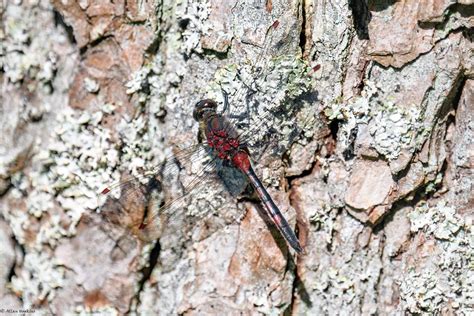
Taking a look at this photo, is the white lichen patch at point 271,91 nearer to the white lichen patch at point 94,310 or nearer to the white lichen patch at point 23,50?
the white lichen patch at point 23,50

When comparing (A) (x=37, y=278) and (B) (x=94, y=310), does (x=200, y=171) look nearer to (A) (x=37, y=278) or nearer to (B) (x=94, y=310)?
(B) (x=94, y=310)

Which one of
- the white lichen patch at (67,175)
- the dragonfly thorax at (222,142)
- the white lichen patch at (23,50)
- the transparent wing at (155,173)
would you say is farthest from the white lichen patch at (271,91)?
the white lichen patch at (23,50)

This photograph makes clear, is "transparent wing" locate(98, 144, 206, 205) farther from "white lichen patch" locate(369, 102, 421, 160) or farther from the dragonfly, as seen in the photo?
"white lichen patch" locate(369, 102, 421, 160)

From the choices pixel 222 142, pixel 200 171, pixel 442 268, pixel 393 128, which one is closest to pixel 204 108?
pixel 222 142

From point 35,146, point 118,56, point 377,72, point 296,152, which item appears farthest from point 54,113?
point 377,72

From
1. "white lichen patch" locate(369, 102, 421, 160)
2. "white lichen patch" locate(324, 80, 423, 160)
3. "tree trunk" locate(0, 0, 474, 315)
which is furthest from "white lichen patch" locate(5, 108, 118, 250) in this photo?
"white lichen patch" locate(369, 102, 421, 160)

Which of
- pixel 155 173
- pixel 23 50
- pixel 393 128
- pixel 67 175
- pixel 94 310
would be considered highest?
pixel 23 50

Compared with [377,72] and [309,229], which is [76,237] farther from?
[377,72]
